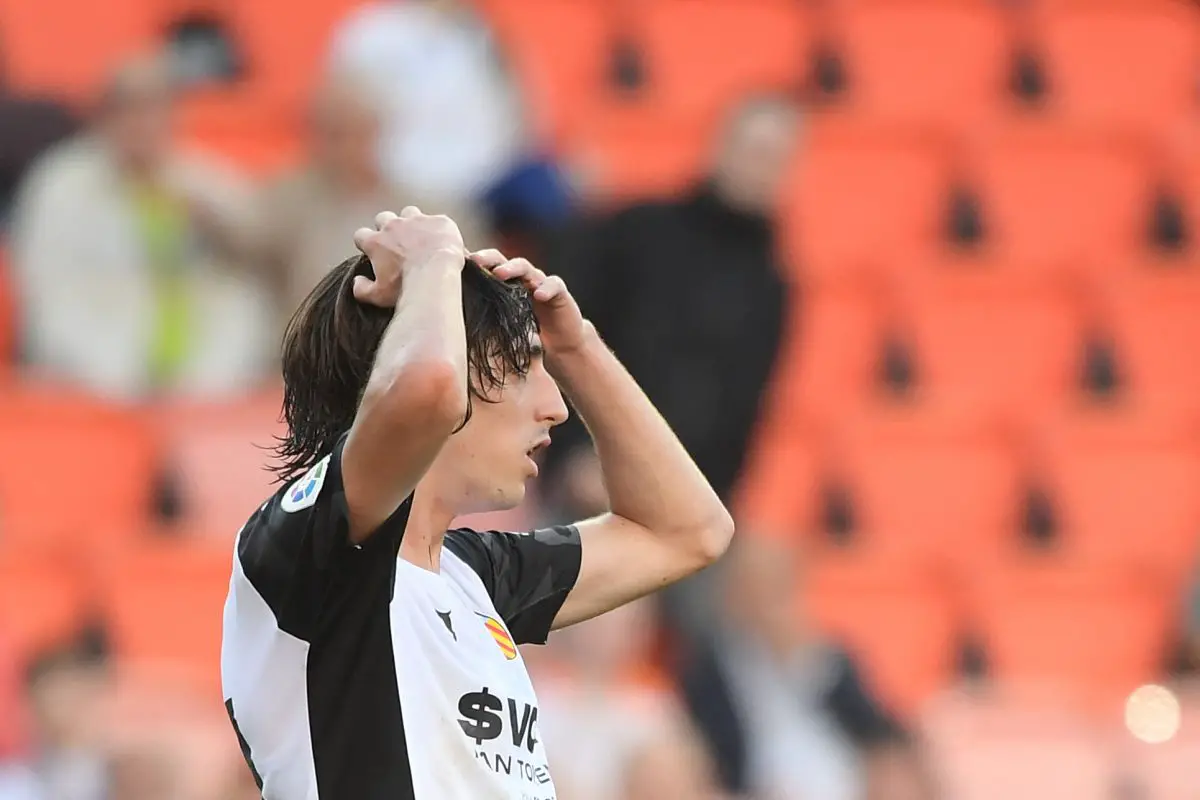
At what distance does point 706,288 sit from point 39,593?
6.04 ft

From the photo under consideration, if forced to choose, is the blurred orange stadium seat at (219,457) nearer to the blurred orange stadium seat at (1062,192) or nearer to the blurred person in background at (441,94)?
→ the blurred person in background at (441,94)

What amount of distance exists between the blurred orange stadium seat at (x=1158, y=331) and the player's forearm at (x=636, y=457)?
4799 millimetres

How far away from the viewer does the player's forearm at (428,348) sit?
1.96 metres

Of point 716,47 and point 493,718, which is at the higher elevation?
point 716,47

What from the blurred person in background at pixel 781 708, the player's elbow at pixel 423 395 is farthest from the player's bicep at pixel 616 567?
the blurred person in background at pixel 781 708

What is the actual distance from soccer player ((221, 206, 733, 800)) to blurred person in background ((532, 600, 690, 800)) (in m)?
2.42

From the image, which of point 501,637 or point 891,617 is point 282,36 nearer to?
point 891,617

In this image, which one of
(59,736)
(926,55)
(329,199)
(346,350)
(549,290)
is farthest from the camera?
(926,55)

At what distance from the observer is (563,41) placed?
7465 mm

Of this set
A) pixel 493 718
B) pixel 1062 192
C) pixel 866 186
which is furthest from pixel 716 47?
pixel 493 718

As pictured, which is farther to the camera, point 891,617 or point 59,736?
point 891,617

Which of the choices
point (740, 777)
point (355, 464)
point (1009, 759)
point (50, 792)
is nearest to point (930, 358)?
point (1009, 759)

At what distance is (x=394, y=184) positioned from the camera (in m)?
5.83

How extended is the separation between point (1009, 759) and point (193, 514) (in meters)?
2.20
